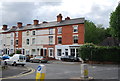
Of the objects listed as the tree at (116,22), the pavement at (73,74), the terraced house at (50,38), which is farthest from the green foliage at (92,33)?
the pavement at (73,74)

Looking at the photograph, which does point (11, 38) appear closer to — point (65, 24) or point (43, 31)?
point (43, 31)

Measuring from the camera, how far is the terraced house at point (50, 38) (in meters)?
39.0

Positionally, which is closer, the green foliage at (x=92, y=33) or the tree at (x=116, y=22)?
the tree at (x=116, y=22)

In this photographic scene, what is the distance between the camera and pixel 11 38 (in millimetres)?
53188

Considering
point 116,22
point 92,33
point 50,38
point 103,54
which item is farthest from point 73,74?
point 92,33

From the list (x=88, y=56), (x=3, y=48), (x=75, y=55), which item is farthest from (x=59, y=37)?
(x=3, y=48)

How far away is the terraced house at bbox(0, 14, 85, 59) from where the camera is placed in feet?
128

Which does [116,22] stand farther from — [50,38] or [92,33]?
[92,33]

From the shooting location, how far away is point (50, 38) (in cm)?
4319

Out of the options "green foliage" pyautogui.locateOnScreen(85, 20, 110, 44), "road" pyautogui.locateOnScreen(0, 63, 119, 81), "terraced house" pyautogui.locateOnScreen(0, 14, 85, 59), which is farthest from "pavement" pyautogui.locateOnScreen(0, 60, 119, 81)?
"green foliage" pyautogui.locateOnScreen(85, 20, 110, 44)

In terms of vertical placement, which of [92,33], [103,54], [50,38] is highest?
[92,33]

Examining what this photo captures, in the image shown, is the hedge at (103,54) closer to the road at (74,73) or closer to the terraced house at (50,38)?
the terraced house at (50,38)

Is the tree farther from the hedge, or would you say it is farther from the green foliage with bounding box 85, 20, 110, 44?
the green foliage with bounding box 85, 20, 110, 44

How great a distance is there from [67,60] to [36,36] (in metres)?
13.7
